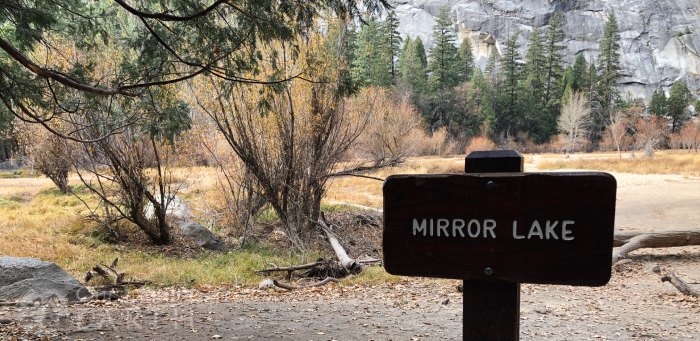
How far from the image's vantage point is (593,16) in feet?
275

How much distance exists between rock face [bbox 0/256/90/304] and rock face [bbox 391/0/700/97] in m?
78.4

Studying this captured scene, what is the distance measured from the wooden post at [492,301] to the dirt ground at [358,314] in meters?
3.51

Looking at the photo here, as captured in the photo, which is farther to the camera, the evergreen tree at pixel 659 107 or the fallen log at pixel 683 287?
the evergreen tree at pixel 659 107

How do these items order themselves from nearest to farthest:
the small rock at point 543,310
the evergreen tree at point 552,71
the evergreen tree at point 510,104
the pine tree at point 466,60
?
the small rock at point 543,310 < the evergreen tree at point 510,104 < the evergreen tree at point 552,71 < the pine tree at point 466,60

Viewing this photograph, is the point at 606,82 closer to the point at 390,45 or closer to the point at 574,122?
the point at 574,122

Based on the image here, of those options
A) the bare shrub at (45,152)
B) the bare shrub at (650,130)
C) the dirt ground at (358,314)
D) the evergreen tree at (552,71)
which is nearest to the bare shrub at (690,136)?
the bare shrub at (650,130)

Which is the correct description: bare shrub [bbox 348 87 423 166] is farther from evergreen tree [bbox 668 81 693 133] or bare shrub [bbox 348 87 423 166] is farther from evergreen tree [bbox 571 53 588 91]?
evergreen tree [bbox 668 81 693 133]

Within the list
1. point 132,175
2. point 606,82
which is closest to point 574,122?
point 606,82

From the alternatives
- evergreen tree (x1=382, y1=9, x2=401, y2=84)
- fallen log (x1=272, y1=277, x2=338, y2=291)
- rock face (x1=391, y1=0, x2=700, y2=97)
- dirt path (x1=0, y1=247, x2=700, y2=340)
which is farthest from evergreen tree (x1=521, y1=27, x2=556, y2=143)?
fallen log (x1=272, y1=277, x2=338, y2=291)

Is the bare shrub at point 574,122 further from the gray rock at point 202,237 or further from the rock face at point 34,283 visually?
the rock face at point 34,283

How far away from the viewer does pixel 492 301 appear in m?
1.57

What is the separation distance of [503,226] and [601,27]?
3693 inches

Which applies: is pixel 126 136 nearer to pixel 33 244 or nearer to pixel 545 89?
pixel 33 244

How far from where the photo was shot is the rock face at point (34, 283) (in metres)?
6.48
